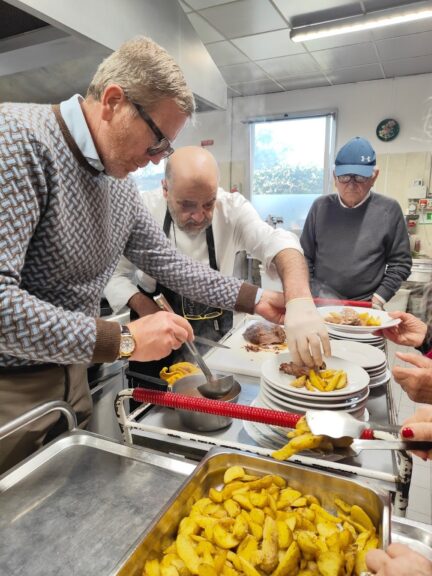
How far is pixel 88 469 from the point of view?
771 mm

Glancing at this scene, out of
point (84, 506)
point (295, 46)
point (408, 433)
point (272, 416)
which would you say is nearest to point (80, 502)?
point (84, 506)

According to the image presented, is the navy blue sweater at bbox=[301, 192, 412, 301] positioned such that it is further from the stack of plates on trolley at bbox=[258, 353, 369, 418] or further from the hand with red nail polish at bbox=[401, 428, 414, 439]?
the hand with red nail polish at bbox=[401, 428, 414, 439]

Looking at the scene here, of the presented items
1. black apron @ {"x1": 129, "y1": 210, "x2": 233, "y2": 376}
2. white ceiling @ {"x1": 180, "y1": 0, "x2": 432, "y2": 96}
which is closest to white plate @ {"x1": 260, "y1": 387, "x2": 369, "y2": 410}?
black apron @ {"x1": 129, "y1": 210, "x2": 233, "y2": 376}

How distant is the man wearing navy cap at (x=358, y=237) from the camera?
237 centimetres

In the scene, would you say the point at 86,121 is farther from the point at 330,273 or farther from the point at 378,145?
the point at 378,145

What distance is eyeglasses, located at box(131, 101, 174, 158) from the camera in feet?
3.04

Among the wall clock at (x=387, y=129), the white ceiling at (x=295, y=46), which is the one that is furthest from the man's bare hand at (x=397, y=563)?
the wall clock at (x=387, y=129)

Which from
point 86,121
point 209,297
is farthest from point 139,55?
point 209,297

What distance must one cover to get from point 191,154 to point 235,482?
55.9 inches

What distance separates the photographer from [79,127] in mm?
943

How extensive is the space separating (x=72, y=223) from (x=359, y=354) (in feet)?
3.08

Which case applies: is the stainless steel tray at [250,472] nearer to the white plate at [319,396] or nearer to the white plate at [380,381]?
the white plate at [319,396]

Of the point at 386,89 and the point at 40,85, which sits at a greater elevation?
the point at 386,89

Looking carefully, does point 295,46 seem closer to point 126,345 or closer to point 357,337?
point 357,337
